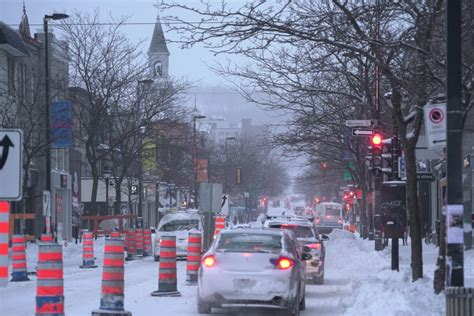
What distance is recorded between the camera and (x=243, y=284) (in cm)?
1399

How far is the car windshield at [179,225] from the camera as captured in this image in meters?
33.4

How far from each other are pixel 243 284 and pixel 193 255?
6205 millimetres

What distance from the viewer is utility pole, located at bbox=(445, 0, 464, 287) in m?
11.0

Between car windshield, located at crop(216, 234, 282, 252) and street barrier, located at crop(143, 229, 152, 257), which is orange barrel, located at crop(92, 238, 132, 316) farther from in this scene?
street barrier, located at crop(143, 229, 152, 257)

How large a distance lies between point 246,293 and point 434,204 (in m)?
31.5

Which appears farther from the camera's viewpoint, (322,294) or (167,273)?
(322,294)

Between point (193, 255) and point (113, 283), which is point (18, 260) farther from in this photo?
point (113, 283)

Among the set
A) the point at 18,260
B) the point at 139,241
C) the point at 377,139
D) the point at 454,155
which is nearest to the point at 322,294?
the point at 18,260

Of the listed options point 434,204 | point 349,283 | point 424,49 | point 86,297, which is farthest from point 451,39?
point 434,204

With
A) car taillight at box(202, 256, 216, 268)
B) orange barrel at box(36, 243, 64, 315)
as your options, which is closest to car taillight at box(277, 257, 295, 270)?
car taillight at box(202, 256, 216, 268)

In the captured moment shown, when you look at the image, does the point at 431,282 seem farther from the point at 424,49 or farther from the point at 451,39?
the point at 451,39

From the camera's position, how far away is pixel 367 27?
53.7 ft

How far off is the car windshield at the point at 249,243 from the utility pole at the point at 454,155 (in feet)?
13.6

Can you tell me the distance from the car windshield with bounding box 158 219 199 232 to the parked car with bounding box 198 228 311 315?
18816 mm
